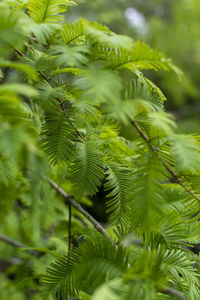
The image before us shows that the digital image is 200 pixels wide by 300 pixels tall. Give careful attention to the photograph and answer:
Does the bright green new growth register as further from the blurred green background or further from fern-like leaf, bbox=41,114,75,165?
the blurred green background

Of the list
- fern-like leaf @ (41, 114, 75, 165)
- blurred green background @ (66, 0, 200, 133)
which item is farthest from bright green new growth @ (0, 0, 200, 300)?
blurred green background @ (66, 0, 200, 133)

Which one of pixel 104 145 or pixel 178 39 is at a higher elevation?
pixel 178 39

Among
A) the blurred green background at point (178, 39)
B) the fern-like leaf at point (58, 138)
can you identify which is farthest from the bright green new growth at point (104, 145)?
the blurred green background at point (178, 39)

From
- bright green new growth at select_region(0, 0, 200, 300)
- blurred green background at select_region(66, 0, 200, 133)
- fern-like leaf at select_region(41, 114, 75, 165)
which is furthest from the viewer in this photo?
blurred green background at select_region(66, 0, 200, 133)

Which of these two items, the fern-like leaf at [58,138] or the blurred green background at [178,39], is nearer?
the fern-like leaf at [58,138]

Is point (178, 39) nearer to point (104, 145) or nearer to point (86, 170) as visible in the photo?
point (104, 145)

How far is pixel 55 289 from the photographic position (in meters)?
0.59

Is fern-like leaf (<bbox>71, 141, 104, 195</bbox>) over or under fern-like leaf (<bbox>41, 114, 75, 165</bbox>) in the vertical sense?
under

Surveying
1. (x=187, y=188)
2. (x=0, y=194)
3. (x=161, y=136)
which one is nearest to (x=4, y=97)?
(x=161, y=136)

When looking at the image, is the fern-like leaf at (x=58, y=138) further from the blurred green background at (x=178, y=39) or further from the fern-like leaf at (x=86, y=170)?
the blurred green background at (x=178, y=39)

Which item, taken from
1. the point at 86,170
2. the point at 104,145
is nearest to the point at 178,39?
the point at 104,145

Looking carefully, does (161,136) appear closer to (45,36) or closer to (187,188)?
(187,188)

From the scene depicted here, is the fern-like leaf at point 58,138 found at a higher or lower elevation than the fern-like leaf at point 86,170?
higher

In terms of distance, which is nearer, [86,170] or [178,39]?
[86,170]
